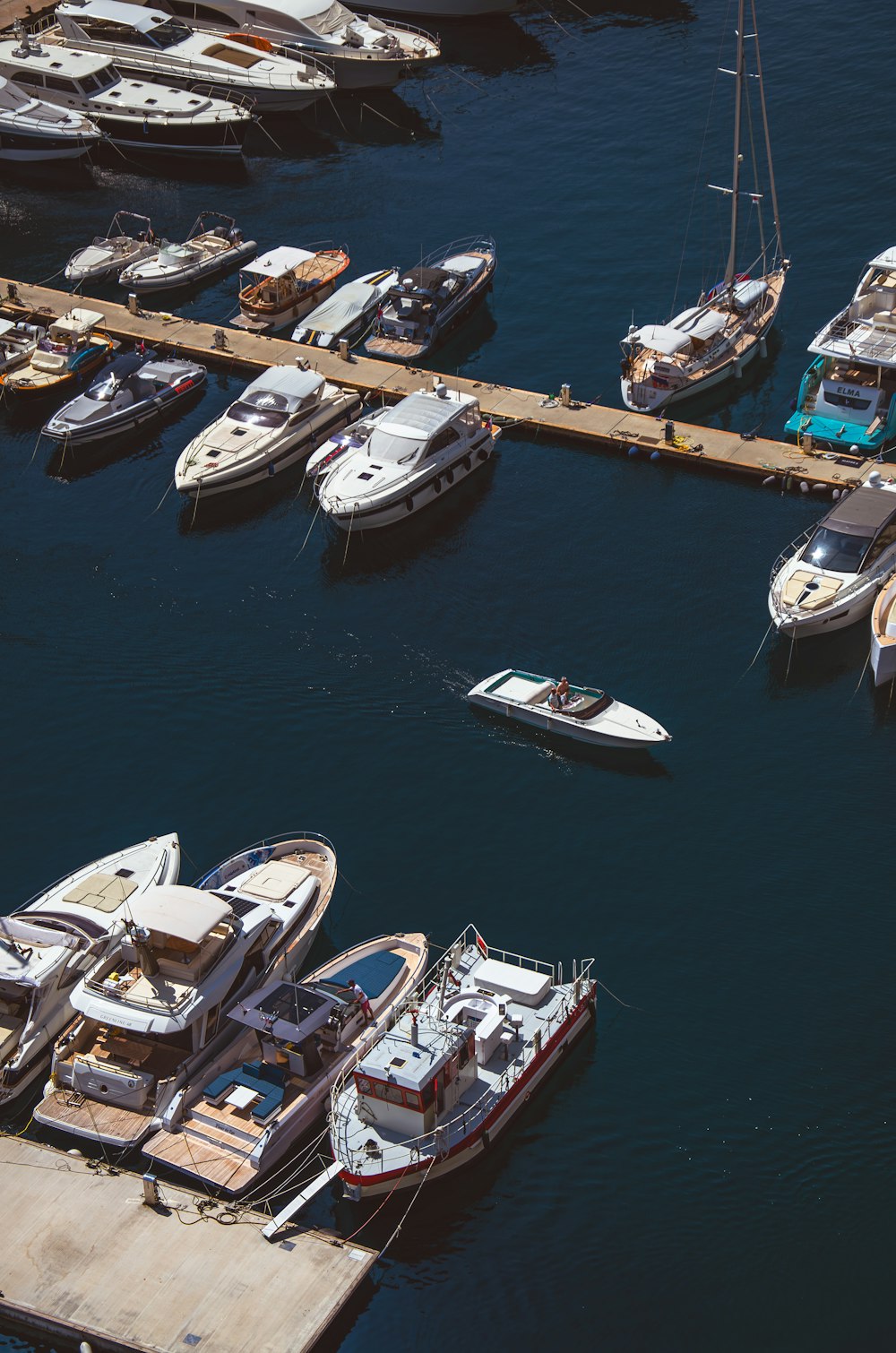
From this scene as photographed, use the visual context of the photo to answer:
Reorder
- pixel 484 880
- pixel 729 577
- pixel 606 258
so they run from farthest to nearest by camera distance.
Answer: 1. pixel 606 258
2. pixel 729 577
3. pixel 484 880

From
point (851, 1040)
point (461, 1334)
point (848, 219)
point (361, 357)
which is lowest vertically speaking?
point (461, 1334)

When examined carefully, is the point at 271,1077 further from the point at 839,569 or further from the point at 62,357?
the point at 62,357

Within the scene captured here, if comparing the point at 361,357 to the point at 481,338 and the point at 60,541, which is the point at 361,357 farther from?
the point at 60,541

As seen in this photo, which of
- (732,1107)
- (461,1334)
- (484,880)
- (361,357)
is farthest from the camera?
(361,357)

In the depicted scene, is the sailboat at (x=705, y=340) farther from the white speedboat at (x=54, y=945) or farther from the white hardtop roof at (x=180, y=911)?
the white hardtop roof at (x=180, y=911)

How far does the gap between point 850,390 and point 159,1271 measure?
162ft

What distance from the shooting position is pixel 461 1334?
45.5 m

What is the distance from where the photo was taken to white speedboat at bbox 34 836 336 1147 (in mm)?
50594

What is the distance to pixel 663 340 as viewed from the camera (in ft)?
266

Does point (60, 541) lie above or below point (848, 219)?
below

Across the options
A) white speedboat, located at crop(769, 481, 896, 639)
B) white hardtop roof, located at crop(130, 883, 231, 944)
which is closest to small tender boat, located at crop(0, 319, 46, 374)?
white speedboat, located at crop(769, 481, 896, 639)

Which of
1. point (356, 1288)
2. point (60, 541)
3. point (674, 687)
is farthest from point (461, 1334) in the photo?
point (60, 541)

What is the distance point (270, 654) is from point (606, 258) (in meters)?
36.8

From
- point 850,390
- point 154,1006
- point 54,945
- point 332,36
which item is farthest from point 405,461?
point 332,36
